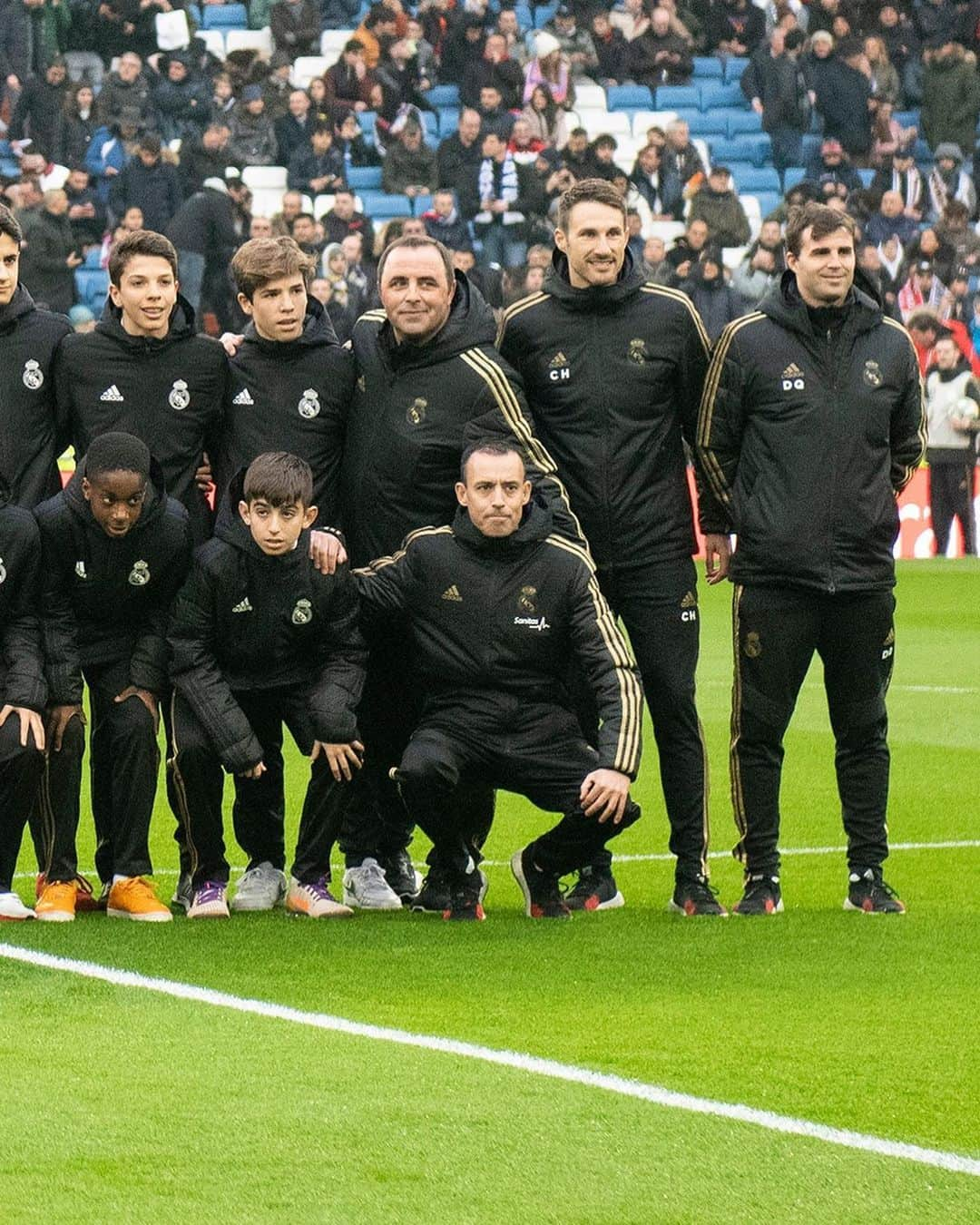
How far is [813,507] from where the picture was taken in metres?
6.89

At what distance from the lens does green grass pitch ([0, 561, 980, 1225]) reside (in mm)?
4137

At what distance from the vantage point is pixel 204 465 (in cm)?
747

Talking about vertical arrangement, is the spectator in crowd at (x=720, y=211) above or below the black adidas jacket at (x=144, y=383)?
above

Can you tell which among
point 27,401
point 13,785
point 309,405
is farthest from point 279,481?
point 13,785

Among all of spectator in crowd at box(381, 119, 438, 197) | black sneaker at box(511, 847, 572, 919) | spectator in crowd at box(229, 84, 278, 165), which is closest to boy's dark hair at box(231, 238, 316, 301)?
black sneaker at box(511, 847, 572, 919)

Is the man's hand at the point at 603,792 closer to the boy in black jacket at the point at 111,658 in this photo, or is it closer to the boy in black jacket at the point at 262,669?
the boy in black jacket at the point at 262,669

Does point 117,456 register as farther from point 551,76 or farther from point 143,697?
point 551,76

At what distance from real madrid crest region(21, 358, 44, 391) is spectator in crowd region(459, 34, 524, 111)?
1986 cm

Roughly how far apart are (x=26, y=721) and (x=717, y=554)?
2.24 m

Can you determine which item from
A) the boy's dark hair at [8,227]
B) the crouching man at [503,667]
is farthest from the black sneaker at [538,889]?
the boy's dark hair at [8,227]

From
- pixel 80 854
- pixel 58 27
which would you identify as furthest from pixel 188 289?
pixel 80 854

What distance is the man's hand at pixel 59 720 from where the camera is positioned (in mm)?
6969

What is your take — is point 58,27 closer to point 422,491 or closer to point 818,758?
point 818,758

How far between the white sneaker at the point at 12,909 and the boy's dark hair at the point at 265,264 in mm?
1991
